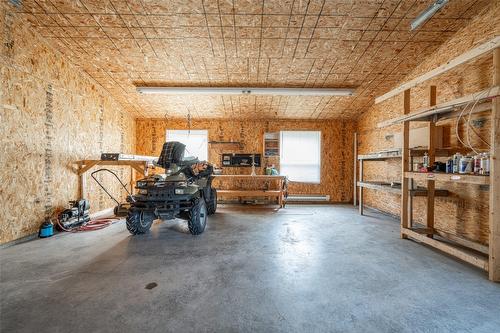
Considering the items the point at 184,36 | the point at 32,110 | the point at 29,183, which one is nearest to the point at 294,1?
the point at 184,36

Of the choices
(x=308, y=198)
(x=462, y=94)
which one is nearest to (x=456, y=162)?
(x=462, y=94)

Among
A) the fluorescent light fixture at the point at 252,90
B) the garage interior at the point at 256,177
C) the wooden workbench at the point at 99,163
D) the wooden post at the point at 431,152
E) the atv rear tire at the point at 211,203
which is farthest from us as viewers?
the atv rear tire at the point at 211,203

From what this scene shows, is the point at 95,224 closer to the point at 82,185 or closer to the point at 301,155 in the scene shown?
the point at 82,185

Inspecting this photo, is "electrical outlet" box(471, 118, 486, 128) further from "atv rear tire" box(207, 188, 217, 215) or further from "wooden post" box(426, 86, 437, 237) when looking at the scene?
"atv rear tire" box(207, 188, 217, 215)

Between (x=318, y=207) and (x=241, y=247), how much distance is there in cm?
348

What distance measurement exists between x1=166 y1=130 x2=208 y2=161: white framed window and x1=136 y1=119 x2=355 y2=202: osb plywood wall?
0.53 ft

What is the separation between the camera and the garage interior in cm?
176

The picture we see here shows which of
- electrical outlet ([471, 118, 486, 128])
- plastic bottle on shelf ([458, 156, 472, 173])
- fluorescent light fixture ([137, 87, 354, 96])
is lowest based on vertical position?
plastic bottle on shelf ([458, 156, 472, 173])

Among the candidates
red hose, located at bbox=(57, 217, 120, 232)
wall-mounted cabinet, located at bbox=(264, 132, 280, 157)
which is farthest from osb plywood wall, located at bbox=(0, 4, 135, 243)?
wall-mounted cabinet, located at bbox=(264, 132, 280, 157)

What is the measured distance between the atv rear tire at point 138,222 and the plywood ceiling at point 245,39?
2829 mm

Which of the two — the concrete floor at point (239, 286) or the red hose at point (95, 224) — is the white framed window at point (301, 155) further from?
the red hose at point (95, 224)

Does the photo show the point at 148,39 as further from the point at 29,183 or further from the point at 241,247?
the point at 241,247

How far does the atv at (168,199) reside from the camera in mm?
3225

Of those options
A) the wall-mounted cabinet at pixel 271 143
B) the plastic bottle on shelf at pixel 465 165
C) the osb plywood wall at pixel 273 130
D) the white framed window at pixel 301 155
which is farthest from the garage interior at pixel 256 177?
the wall-mounted cabinet at pixel 271 143
